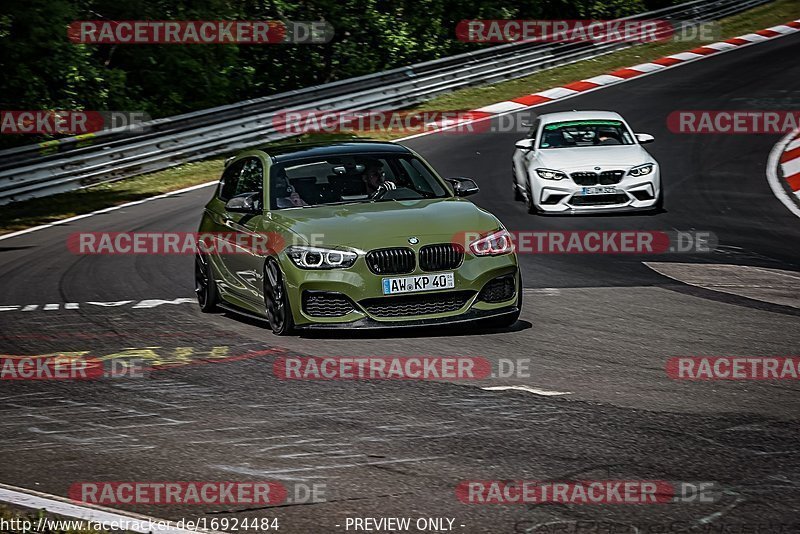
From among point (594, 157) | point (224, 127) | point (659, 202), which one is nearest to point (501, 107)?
point (224, 127)

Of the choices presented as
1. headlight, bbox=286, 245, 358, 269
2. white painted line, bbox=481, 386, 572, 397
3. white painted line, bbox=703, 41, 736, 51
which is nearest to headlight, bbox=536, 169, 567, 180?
headlight, bbox=286, 245, 358, 269

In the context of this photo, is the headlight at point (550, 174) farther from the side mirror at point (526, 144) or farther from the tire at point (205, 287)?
the tire at point (205, 287)

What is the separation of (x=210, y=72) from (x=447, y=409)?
2574 cm

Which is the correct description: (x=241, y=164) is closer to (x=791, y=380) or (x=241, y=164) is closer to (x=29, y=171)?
(x=791, y=380)

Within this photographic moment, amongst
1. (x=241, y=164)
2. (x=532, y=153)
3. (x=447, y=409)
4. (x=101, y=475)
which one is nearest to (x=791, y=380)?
(x=447, y=409)

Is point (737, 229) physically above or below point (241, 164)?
below

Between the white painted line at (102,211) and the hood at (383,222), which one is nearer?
the hood at (383,222)

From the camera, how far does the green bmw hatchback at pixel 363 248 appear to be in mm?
9664

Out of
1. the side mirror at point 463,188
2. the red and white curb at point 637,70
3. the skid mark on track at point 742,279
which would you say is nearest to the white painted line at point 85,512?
the side mirror at point 463,188

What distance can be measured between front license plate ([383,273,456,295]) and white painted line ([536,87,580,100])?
870 inches

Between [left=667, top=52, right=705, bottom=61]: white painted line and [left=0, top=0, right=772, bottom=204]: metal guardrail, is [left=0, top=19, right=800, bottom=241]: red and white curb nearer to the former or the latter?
Answer: [left=667, top=52, right=705, bottom=61]: white painted line

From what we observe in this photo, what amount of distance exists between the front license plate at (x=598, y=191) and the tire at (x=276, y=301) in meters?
8.01

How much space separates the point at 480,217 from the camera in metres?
10.3

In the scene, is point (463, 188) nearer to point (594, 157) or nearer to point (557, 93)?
point (594, 157)
